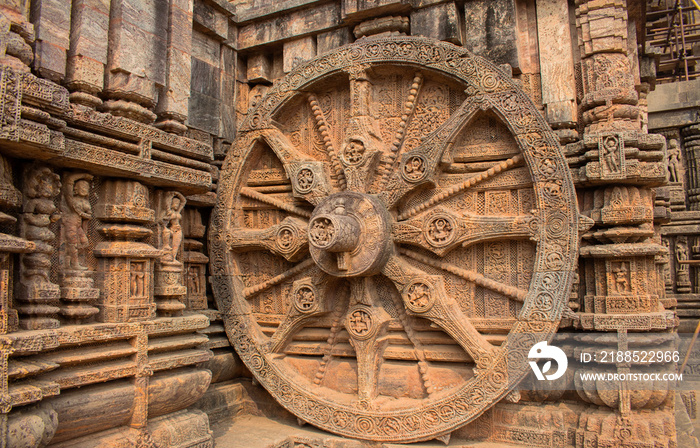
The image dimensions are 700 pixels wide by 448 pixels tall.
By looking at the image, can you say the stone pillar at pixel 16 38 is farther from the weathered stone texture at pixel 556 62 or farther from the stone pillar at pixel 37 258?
the weathered stone texture at pixel 556 62

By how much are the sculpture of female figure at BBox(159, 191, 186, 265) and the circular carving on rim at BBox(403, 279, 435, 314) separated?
2311 millimetres

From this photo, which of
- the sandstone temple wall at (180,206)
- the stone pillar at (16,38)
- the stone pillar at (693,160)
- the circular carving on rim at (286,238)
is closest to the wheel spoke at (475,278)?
the sandstone temple wall at (180,206)

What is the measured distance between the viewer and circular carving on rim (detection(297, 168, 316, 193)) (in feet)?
18.7

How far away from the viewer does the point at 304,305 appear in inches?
220

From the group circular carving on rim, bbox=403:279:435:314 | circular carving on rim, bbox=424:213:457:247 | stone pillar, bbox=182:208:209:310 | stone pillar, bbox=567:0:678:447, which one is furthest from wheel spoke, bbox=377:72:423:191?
stone pillar, bbox=182:208:209:310

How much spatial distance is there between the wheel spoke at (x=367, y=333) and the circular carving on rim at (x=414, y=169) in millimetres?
1137

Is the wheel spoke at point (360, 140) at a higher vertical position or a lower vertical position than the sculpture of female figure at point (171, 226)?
higher

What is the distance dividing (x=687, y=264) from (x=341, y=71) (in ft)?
26.6

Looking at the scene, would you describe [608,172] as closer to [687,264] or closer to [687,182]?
[687,264]

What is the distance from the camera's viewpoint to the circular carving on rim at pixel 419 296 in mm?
5016

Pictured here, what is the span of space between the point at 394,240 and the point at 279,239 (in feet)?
4.28

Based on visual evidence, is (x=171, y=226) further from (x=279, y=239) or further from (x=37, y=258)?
(x=37, y=258)

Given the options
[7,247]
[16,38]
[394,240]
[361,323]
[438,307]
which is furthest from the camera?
[394,240]

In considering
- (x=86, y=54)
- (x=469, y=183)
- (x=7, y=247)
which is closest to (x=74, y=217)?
(x=7, y=247)
